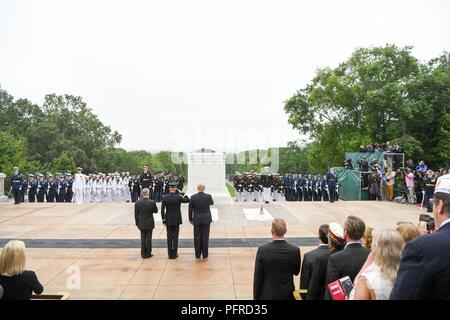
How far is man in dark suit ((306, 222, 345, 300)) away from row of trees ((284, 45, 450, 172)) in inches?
A: 1148

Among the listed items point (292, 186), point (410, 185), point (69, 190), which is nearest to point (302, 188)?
point (292, 186)

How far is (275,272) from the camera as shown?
4406mm

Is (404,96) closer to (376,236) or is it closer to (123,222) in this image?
(123,222)

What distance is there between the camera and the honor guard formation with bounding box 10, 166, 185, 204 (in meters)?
21.1

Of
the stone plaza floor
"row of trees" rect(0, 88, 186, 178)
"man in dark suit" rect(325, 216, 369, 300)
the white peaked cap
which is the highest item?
"row of trees" rect(0, 88, 186, 178)

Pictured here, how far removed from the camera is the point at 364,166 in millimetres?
24078

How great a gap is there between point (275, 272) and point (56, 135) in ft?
188

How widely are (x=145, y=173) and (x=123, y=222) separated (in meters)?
6.61

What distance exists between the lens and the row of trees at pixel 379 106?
32.0 m

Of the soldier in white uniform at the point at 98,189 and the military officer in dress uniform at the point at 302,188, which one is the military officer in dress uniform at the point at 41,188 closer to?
the soldier in white uniform at the point at 98,189

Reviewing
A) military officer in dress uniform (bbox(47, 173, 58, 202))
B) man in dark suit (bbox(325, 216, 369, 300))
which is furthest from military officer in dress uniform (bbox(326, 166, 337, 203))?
man in dark suit (bbox(325, 216, 369, 300))

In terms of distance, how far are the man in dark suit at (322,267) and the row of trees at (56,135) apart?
4826 centimetres

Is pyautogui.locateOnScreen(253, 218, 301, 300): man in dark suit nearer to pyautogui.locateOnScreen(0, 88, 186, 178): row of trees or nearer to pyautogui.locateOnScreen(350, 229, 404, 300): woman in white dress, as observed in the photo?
pyautogui.locateOnScreen(350, 229, 404, 300): woman in white dress
